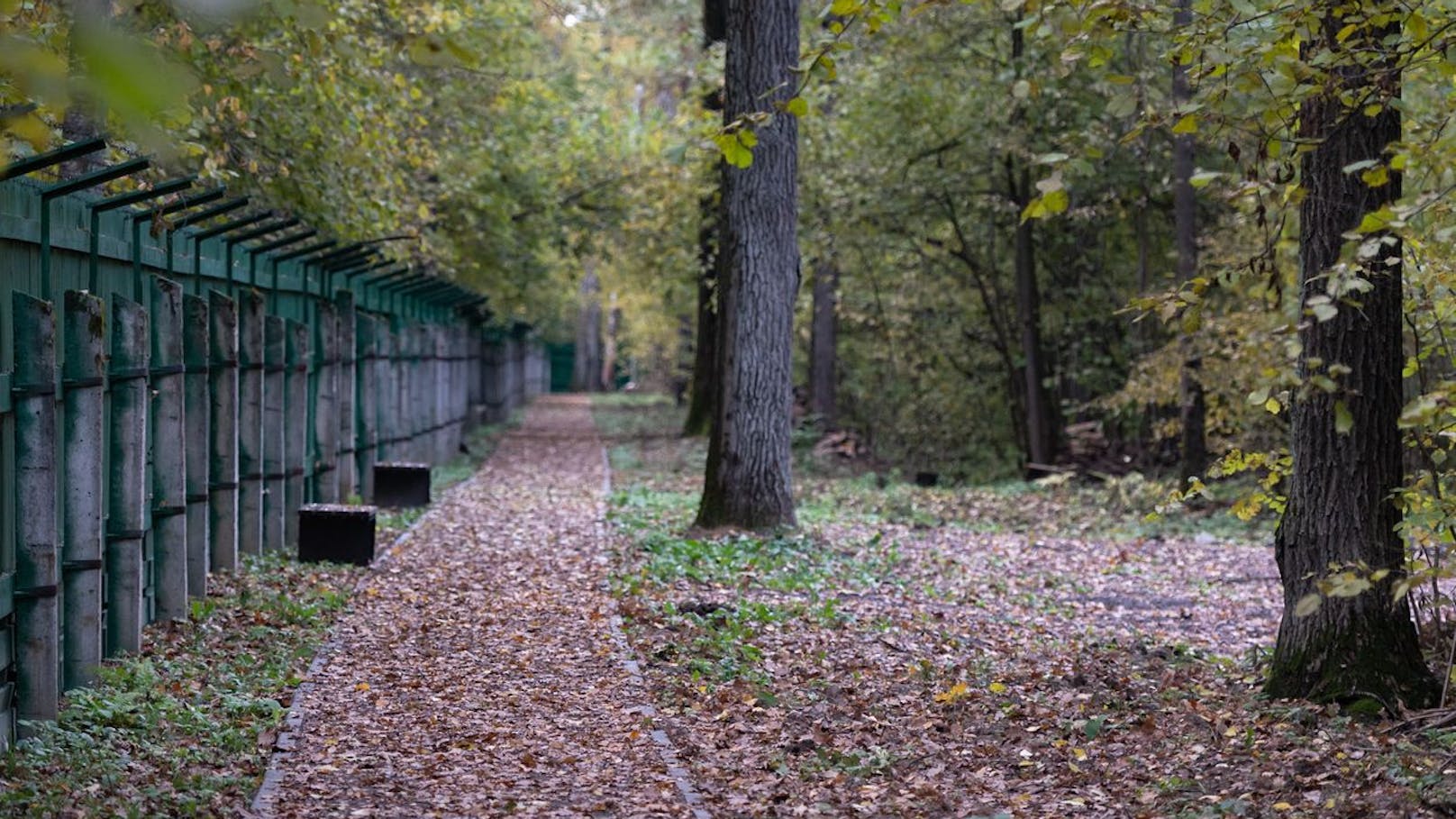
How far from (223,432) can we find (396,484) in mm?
6511

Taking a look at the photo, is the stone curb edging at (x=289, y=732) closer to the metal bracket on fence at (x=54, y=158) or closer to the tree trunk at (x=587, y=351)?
the metal bracket on fence at (x=54, y=158)

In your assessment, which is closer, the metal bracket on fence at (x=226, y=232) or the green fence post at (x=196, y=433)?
the green fence post at (x=196, y=433)

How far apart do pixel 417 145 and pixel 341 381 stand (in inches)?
108

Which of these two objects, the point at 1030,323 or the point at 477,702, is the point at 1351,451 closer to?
the point at 477,702

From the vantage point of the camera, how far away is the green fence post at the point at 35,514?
20.9ft

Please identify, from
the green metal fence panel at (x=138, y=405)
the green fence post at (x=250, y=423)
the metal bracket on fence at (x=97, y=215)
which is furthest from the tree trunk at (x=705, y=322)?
the metal bracket on fence at (x=97, y=215)

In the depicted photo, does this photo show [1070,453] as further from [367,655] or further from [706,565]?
[367,655]

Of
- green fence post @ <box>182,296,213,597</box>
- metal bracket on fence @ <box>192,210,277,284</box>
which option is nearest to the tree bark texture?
metal bracket on fence @ <box>192,210,277,284</box>

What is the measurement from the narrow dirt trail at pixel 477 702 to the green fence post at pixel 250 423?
1093 millimetres

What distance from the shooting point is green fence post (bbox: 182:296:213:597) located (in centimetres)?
977

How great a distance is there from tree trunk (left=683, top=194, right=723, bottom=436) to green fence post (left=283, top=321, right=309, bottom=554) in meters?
13.4

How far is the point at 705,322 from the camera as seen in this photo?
96.7ft

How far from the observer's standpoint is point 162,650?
325 inches

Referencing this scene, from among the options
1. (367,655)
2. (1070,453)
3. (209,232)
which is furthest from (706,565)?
(1070,453)
